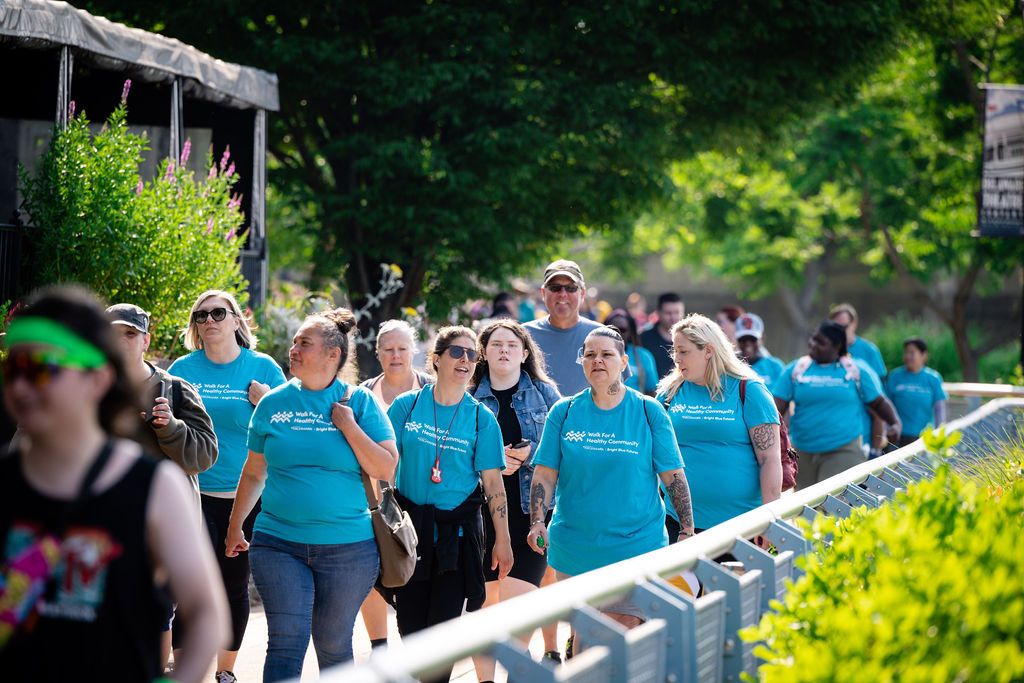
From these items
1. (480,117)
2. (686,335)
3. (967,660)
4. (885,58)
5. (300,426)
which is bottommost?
(967,660)

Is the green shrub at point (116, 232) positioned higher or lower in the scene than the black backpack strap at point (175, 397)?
higher

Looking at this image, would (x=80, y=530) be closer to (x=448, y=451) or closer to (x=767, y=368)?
(x=448, y=451)

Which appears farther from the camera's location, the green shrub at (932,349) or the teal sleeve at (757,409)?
the green shrub at (932,349)

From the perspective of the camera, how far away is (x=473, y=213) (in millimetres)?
15828

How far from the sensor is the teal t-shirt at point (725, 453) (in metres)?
6.78

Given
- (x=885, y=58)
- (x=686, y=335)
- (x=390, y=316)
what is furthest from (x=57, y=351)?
(x=885, y=58)

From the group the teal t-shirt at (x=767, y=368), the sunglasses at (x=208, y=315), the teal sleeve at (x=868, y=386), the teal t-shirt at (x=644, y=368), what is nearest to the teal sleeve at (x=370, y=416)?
the sunglasses at (x=208, y=315)

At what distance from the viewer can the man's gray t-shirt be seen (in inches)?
324

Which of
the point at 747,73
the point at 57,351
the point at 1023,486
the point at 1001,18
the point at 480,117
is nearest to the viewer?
the point at 57,351

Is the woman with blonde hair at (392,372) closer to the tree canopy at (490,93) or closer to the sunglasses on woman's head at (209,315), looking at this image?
the sunglasses on woman's head at (209,315)

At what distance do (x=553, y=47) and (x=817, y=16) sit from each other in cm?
325

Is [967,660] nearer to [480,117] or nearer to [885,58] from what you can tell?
[480,117]

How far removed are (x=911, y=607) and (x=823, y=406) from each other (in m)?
7.86

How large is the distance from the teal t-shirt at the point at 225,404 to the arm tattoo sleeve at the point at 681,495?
2.32 meters
